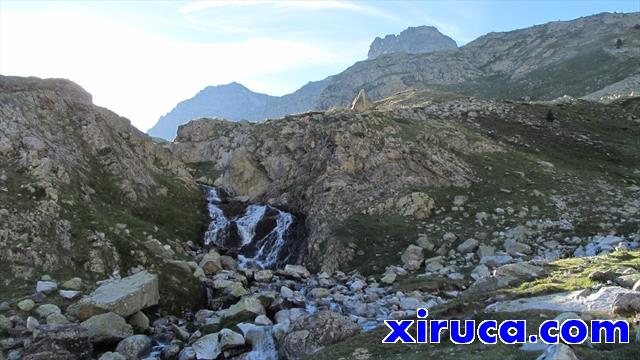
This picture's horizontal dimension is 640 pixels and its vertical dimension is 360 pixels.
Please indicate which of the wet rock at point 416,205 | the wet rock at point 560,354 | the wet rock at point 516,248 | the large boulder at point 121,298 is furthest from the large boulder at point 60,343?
the wet rock at point 416,205

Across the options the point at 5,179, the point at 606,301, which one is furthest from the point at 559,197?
the point at 5,179

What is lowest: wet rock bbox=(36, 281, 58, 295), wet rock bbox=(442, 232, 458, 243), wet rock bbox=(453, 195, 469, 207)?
wet rock bbox=(442, 232, 458, 243)

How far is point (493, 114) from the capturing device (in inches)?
2484

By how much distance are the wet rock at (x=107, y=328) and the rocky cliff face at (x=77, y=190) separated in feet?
15.2

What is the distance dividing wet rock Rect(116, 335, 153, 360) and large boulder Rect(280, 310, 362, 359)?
17.8 ft

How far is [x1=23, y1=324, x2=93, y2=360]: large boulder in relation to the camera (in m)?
16.0

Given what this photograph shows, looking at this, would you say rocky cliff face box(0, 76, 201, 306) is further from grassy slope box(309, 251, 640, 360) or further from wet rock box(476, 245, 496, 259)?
wet rock box(476, 245, 496, 259)

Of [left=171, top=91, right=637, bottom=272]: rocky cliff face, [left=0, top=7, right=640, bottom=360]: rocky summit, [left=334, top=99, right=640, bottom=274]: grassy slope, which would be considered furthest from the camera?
[left=171, top=91, right=637, bottom=272]: rocky cliff face

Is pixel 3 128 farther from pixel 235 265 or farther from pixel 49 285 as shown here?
pixel 235 265

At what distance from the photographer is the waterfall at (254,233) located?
38156mm

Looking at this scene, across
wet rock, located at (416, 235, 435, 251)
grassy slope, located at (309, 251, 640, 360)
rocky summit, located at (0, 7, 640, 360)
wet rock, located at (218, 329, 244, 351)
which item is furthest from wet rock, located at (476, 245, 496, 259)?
wet rock, located at (218, 329, 244, 351)

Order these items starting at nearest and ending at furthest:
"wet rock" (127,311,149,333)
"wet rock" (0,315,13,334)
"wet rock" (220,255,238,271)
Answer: "wet rock" (0,315,13,334) < "wet rock" (127,311,149,333) < "wet rock" (220,255,238,271)

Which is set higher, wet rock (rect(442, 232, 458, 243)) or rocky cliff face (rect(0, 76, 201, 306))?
rocky cliff face (rect(0, 76, 201, 306))

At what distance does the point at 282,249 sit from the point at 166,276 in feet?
45.8
